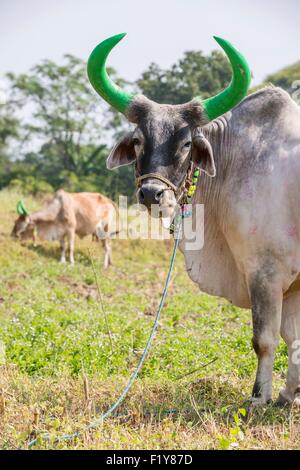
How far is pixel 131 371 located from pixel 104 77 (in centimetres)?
222

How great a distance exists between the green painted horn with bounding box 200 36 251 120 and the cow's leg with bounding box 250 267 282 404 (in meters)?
1.01

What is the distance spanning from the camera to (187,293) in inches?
360

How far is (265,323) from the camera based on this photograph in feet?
12.9

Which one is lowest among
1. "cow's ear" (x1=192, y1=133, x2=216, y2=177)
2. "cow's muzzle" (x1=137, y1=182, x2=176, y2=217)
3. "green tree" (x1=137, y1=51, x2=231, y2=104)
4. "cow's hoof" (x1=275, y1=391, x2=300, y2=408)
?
"cow's hoof" (x1=275, y1=391, x2=300, y2=408)

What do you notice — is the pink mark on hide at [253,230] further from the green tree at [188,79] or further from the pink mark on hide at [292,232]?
the green tree at [188,79]

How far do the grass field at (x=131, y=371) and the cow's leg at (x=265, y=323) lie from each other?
16 centimetres

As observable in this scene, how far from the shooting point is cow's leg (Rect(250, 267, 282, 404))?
12.8ft

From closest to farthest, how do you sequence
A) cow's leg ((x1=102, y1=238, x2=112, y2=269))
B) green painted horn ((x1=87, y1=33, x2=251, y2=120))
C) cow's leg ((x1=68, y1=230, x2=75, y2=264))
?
green painted horn ((x1=87, y1=33, x2=251, y2=120))
cow's leg ((x1=102, y1=238, x2=112, y2=269))
cow's leg ((x1=68, y1=230, x2=75, y2=264))

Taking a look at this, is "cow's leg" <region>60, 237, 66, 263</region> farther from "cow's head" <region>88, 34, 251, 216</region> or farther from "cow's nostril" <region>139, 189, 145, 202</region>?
"cow's nostril" <region>139, 189, 145, 202</region>

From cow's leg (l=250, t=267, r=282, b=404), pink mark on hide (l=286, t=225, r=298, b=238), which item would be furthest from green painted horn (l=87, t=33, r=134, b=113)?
cow's leg (l=250, t=267, r=282, b=404)

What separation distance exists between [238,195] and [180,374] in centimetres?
154

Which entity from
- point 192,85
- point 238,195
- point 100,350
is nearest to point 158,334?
point 100,350

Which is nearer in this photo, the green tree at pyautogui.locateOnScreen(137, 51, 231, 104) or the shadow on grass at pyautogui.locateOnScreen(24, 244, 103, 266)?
the shadow on grass at pyautogui.locateOnScreen(24, 244, 103, 266)
